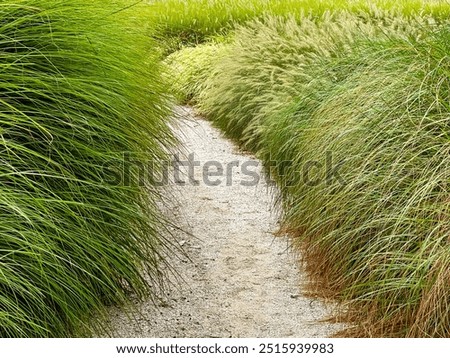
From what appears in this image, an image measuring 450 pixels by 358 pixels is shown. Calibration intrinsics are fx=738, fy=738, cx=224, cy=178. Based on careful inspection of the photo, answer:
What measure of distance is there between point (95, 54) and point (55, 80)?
0.32m

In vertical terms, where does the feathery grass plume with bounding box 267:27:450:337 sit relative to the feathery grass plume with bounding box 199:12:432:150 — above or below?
above

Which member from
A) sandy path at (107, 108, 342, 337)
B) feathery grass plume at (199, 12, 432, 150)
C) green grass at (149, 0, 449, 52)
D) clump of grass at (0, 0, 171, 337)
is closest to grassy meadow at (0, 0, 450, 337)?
clump of grass at (0, 0, 171, 337)

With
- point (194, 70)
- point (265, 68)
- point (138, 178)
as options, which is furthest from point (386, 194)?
point (194, 70)

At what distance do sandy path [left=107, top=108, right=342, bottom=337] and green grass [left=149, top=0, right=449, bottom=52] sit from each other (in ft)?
17.2

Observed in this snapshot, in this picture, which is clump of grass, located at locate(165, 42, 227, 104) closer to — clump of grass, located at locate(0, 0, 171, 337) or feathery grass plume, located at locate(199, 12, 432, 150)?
feathery grass plume, located at locate(199, 12, 432, 150)

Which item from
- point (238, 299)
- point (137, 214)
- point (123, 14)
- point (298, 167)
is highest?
point (123, 14)

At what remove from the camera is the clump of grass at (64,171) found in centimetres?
273

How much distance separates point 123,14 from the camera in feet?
Answer: 14.3

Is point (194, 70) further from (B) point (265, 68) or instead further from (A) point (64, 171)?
(A) point (64, 171)

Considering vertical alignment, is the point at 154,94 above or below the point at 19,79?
below

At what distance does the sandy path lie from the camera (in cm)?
353

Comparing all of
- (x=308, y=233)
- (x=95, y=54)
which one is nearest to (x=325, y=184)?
(x=308, y=233)
